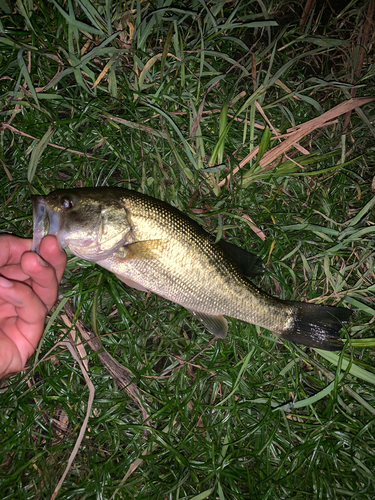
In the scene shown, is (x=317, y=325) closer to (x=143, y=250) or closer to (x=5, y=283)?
(x=143, y=250)

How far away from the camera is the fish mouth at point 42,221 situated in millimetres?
2396

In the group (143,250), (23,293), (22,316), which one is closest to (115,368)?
(22,316)

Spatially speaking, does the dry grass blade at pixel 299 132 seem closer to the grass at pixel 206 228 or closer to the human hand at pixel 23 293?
the grass at pixel 206 228

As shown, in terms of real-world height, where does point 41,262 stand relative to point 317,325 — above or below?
above

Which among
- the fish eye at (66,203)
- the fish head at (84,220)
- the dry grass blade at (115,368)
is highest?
the fish eye at (66,203)

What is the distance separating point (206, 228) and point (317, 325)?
1392 millimetres

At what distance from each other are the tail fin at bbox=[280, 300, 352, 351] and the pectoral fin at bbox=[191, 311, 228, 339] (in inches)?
21.5

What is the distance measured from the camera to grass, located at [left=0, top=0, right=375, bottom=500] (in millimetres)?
2943

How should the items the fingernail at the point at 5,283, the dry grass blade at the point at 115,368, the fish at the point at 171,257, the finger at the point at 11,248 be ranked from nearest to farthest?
1. the fingernail at the point at 5,283
2. the fish at the point at 171,257
3. the finger at the point at 11,248
4. the dry grass blade at the point at 115,368

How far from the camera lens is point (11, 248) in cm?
275

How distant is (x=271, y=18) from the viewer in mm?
3229

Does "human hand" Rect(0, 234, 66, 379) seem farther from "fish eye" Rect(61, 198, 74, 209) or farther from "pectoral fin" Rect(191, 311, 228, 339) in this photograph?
"pectoral fin" Rect(191, 311, 228, 339)

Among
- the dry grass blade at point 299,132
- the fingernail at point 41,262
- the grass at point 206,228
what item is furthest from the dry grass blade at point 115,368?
the dry grass blade at point 299,132

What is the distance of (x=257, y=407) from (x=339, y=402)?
0.79 metres
